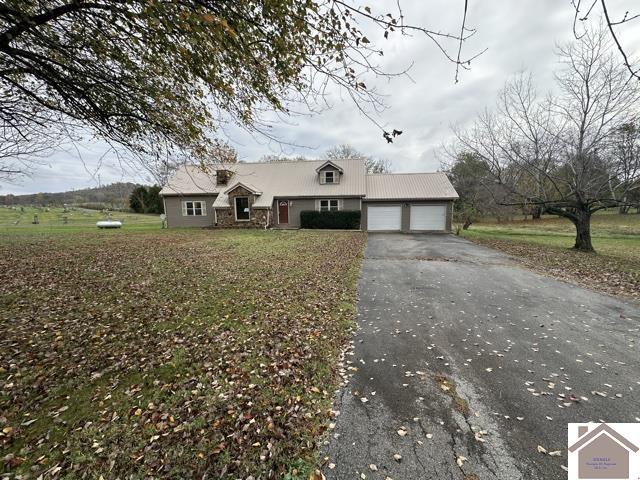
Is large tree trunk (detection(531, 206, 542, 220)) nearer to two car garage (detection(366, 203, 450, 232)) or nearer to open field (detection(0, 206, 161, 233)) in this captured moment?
two car garage (detection(366, 203, 450, 232))

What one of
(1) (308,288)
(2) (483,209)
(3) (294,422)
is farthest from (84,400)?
(2) (483,209)

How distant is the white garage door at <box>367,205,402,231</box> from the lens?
21.6 meters

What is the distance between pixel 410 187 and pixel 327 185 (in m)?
6.64

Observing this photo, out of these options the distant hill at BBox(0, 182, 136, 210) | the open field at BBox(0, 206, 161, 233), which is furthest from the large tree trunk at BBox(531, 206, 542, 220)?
the distant hill at BBox(0, 182, 136, 210)

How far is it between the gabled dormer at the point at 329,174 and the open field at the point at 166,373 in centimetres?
1668

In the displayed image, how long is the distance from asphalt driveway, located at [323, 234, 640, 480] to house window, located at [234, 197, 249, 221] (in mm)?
17746

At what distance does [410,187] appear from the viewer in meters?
22.3

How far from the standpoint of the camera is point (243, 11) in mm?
3473

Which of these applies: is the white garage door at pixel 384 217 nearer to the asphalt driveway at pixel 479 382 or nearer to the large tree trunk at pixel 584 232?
the large tree trunk at pixel 584 232

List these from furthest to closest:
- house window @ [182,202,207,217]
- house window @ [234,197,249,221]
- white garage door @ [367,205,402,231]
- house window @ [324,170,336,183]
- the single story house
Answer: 1. house window @ [182,202,207,217]
2. house window @ [324,170,336,183]
3. house window @ [234,197,249,221]
4. white garage door @ [367,205,402,231]
5. the single story house

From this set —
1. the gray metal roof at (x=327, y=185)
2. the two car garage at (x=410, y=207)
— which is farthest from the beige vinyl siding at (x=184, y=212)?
the two car garage at (x=410, y=207)

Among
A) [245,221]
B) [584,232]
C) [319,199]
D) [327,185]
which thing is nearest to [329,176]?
[327,185]

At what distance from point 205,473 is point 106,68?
19.1 ft

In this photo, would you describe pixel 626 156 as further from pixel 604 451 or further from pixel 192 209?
pixel 192 209
